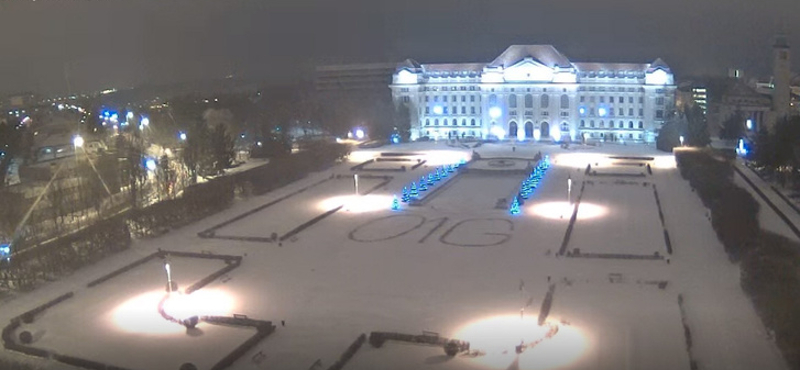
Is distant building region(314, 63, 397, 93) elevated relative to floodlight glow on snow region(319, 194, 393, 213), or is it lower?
elevated

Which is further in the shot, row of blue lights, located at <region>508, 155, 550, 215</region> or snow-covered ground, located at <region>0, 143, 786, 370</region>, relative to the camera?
row of blue lights, located at <region>508, 155, 550, 215</region>

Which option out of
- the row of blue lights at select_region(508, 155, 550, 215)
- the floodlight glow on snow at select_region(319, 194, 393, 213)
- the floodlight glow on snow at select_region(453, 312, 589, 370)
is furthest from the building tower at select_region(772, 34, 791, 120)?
the floodlight glow on snow at select_region(453, 312, 589, 370)

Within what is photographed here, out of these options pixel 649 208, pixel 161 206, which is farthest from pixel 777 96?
pixel 161 206

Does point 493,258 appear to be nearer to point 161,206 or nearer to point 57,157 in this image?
point 161,206

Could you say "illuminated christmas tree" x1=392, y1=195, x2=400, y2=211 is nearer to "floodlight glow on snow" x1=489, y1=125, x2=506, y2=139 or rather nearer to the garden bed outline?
the garden bed outline

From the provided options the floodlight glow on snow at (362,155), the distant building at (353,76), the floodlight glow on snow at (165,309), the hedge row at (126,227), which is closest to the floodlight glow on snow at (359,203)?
the hedge row at (126,227)

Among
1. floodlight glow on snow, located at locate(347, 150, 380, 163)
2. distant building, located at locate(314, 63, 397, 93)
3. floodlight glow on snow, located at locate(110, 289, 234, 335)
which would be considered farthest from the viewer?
distant building, located at locate(314, 63, 397, 93)

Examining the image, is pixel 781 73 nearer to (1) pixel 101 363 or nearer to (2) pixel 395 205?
(2) pixel 395 205
